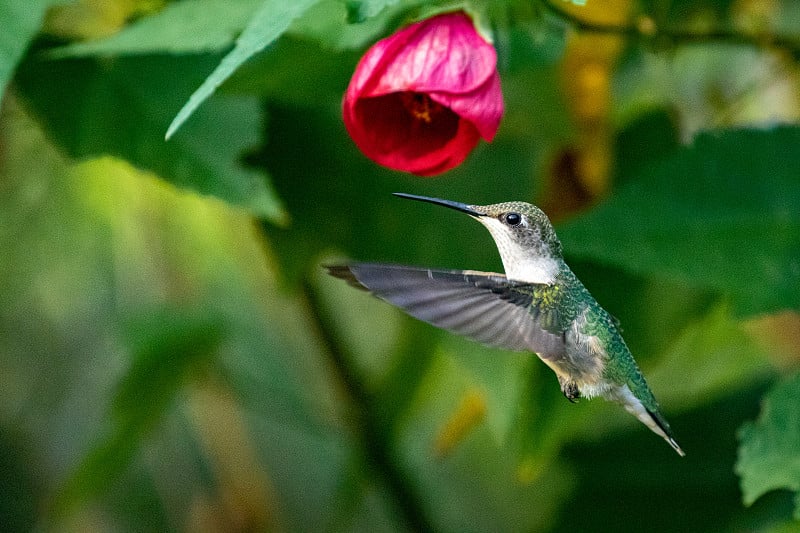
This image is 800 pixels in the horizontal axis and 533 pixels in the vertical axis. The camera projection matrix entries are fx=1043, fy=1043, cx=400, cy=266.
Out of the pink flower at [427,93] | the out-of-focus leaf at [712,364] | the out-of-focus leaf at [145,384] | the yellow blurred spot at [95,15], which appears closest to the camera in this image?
the pink flower at [427,93]

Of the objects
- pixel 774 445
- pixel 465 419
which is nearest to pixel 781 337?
pixel 465 419

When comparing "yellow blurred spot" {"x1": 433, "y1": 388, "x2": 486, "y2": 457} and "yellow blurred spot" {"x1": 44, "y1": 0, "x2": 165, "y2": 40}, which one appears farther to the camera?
"yellow blurred spot" {"x1": 433, "y1": 388, "x2": 486, "y2": 457}

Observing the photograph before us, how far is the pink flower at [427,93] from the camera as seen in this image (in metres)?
0.67

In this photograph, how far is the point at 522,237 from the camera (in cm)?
74

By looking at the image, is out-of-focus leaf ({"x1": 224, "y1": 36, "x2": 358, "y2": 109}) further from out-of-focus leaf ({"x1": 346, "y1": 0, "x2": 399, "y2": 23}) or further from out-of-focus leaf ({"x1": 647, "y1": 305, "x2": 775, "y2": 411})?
out-of-focus leaf ({"x1": 647, "y1": 305, "x2": 775, "y2": 411})

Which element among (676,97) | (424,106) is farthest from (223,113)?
(676,97)

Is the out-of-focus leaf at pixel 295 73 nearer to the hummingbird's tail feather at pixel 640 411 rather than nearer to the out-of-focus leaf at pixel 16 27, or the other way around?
the out-of-focus leaf at pixel 16 27

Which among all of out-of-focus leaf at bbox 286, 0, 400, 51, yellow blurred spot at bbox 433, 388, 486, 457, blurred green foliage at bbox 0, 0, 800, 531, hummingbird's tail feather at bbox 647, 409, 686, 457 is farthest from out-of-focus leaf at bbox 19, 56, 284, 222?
yellow blurred spot at bbox 433, 388, 486, 457

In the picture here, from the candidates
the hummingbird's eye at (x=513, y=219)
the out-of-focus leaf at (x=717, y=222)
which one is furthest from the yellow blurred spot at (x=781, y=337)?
the hummingbird's eye at (x=513, y=219)

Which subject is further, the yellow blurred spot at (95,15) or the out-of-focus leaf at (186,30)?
the yellow blurred spot at (95,15)

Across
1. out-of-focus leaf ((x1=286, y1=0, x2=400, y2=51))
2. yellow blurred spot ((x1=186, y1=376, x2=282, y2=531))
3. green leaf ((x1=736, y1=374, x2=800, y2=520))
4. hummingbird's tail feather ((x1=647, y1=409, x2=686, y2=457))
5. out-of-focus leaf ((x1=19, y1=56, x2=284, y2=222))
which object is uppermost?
out-of-focus leaf ((x1=286, y1=0, x2=400, y2=51))

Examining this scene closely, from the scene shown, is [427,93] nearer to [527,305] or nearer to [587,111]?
[527,305]

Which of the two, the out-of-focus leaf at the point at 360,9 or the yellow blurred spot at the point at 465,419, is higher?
the out-of-focus leaf at the point at 360,9

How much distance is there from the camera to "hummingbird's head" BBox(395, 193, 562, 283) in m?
0.74
